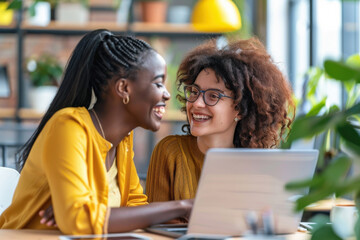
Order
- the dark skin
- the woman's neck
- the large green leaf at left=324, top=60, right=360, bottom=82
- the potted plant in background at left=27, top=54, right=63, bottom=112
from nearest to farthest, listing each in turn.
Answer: the large green leaf at left=324, top=60, right=360, bottom=82 < the dark skin < the woman's neck < the potted plant in background at left=27, top=54, right=63, bottom=112

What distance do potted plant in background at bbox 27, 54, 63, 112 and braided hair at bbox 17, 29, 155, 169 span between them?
11.6ft

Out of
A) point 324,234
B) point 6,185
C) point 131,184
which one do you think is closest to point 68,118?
point 131,184

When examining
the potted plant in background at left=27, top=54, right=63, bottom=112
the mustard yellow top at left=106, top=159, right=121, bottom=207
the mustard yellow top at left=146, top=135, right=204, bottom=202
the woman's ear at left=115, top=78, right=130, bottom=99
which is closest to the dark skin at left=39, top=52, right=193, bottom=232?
the woman's ear at left=115, top=78, right=130, bottom=99

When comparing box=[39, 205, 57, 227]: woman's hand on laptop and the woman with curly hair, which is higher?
the woman with curly hair

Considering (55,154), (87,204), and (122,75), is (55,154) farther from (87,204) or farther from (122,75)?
(122,75)

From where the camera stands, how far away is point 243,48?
2160mm

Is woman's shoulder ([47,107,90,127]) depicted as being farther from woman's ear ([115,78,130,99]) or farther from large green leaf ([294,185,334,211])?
large green leaf ([294,185,334,211])

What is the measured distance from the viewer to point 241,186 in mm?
1422

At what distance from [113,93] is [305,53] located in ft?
13.2

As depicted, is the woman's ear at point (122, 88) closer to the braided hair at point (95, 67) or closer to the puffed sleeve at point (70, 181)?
the braided hair at point (95, 67)

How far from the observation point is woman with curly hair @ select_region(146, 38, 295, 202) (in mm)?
2029

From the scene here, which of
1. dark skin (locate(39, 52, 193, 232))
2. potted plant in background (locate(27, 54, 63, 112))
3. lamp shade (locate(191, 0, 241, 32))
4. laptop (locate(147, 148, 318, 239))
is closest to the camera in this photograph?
laptop (locate(147, 148, 318, 239))

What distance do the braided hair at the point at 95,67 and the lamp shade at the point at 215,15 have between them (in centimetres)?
288

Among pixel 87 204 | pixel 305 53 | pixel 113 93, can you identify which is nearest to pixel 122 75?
pixel 113 93
